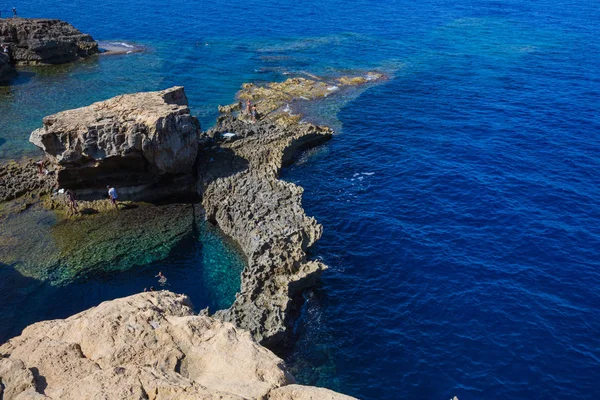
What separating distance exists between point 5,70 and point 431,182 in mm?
68913

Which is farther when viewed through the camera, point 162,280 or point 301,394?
point 162,280

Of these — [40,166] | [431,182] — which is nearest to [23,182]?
[40,166]

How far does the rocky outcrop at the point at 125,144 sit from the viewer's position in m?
44.3

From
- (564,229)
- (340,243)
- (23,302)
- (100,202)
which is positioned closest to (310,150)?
(340,243)

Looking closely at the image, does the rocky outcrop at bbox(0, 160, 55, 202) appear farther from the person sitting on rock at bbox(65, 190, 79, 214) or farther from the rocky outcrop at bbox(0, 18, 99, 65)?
the rocky outcrop at bbox(0, 18, 99, 65)

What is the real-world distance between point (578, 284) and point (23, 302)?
1670 inches

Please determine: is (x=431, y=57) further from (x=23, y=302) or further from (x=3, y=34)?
(x=23, y=302)

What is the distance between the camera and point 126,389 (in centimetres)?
1678

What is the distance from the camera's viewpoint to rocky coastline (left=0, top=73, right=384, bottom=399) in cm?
3641

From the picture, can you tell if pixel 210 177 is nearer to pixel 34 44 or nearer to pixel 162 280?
pixel 162 280

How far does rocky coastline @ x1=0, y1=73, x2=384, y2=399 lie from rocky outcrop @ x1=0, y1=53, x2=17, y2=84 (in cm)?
3487

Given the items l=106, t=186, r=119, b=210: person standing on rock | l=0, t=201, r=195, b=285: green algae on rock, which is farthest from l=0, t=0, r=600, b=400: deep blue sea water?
l=106, t=186, r=119, b=210: person standing on rock

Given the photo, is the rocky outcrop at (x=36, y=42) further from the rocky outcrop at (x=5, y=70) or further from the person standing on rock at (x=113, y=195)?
the person standing on rock at (x=113, y=195)

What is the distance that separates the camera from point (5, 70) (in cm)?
8000
